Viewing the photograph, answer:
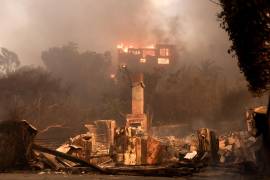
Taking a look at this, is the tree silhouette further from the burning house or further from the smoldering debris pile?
the smoldering debris pile

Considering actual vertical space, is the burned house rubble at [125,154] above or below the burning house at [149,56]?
below

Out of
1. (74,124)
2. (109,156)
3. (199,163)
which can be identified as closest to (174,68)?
(74,124)

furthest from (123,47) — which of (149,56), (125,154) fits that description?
(125,154)

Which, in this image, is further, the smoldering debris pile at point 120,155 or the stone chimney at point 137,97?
the stone chimney at point 137,97

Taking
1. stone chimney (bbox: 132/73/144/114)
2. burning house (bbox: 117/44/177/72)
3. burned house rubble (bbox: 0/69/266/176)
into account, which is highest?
burning house (bbox: 117/44/177/72)

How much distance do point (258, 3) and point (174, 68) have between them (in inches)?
3295

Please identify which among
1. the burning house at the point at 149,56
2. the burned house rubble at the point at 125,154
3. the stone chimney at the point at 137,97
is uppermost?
the burning house at the point at 149,56

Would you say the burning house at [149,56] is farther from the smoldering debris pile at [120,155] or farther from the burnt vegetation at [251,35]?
the burnt vegetation at [251,35]

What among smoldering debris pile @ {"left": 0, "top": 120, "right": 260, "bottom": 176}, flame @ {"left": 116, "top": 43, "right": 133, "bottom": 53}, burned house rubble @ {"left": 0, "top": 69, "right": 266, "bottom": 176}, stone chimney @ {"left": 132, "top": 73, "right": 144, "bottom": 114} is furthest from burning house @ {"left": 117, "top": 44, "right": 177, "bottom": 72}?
smoldering debris pile @ {"left": 0, "top": 120, "right": 260, "bottom": 176}

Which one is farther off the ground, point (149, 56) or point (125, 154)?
point (149, 56)

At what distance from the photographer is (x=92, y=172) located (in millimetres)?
12875

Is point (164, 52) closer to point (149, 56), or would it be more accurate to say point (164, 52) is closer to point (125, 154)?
point (149, 56)

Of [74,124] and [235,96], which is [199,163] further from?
[235,96]

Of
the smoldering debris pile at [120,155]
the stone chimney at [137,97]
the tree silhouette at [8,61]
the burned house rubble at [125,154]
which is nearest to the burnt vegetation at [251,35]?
the burned house rubble at [125,154]
